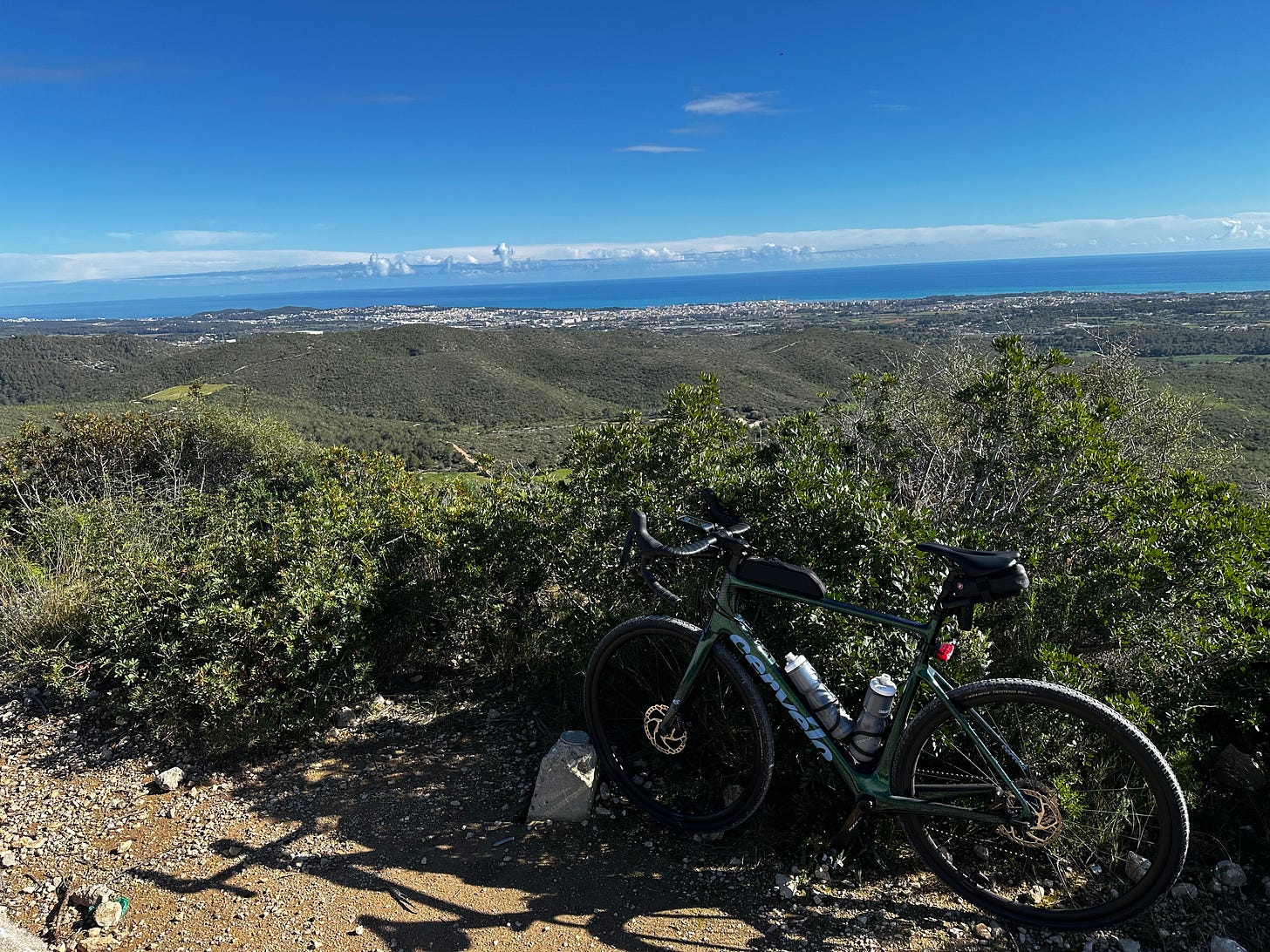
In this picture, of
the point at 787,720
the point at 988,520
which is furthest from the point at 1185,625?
the point at 787,720

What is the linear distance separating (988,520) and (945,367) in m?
4.78

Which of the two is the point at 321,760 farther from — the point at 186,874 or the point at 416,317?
the point at 416,317

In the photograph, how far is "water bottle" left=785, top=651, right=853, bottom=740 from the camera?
248 centimetres

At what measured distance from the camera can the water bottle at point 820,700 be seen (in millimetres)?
2479

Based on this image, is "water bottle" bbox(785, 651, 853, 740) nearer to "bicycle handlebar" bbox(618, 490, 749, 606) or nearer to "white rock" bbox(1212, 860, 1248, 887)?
"bicycle handlebar" bbox(618, 490, 749, 606)

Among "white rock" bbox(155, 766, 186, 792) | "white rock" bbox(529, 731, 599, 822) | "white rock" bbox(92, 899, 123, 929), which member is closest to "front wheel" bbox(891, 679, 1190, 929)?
"white rock" bbox(529, 731, 599, 822)

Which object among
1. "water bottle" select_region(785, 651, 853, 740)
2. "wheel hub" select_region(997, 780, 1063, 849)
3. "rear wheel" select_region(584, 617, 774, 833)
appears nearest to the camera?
"wheel hub" select_region(997, 780, 1063, 849)

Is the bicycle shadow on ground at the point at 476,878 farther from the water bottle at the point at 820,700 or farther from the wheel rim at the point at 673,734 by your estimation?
the water bottle at the point at 820,700

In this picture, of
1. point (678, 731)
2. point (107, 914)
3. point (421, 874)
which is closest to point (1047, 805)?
point (678, 731)

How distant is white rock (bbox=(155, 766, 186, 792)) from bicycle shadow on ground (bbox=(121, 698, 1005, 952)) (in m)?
0.39

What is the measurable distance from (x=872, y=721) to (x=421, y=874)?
194cm

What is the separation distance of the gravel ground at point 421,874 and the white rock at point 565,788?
0.24 feet

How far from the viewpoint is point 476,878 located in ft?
8.96

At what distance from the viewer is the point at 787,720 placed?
9.70 feet
